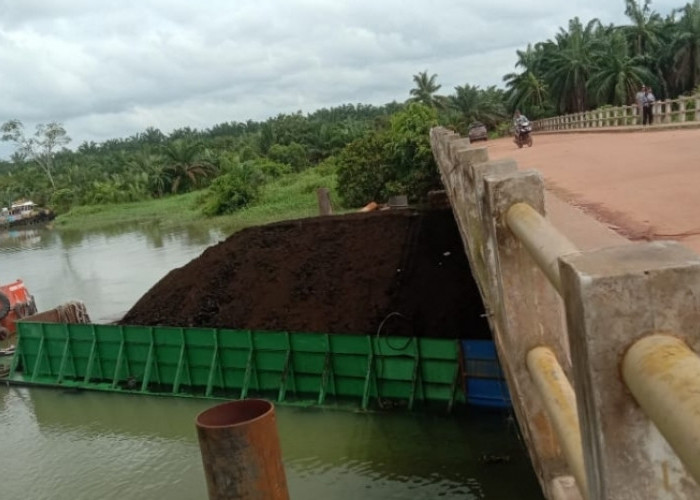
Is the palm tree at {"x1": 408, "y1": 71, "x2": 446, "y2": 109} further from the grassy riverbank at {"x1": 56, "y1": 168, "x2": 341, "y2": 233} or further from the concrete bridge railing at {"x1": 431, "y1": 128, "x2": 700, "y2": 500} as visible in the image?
the concrete bridge railing at {"x1": 431, "y1": 128, "x2": 700, "y2": 500}

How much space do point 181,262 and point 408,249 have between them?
63.0 feet

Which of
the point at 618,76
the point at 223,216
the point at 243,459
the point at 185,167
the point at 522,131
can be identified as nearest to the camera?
the point at 243,459

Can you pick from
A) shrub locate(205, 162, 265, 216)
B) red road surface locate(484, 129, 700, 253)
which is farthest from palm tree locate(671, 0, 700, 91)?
red road surface locate(484, 129, 700, 253)

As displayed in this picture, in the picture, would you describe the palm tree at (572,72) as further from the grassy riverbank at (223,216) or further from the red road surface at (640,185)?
the red road surface at (640,185)

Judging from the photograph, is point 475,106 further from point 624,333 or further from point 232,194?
point 624,333

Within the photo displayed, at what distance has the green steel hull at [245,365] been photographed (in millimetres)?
12227

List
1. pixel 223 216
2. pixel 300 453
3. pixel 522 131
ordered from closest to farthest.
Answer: pixel 300 453, pixel 522 131, pixel 223 216

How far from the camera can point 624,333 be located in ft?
4.40

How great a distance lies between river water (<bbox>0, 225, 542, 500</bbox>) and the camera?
34.4 ft

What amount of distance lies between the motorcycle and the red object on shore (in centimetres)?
1646

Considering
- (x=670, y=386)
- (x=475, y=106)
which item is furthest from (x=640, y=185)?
(x=475, y=106)

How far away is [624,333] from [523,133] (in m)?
21.5

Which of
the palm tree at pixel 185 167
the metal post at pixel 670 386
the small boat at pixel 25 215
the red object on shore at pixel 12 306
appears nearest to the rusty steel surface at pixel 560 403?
the metal post at pixel 670 386

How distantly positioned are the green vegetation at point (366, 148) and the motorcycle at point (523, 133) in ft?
30.5
